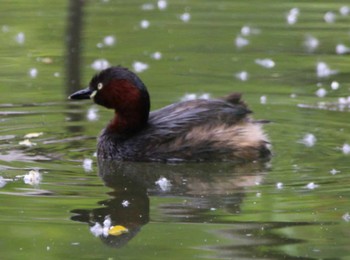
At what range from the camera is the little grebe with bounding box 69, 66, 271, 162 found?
30.5ft

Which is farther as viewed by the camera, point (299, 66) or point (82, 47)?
point (82, 47)

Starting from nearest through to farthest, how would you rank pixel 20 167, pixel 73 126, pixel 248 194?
pixel 248 194 < pixel 20 167 < pixel 73 126

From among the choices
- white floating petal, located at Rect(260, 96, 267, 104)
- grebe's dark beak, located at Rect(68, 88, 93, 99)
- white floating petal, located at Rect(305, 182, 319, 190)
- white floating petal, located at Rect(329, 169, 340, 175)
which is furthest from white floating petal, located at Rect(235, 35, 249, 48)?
white floating petal, located at Rect(305, 182, 319, 190)

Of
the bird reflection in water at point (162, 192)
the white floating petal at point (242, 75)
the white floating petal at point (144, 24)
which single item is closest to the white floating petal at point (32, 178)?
the bird reflection in water at point (162, 192)

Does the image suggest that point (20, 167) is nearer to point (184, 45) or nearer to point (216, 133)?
point (216, 133)

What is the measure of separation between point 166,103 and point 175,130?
184cm

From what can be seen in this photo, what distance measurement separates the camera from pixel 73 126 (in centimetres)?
1036

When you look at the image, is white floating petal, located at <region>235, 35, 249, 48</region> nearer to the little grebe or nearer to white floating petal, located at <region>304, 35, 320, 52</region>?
white floating petal, located at <region>304, 35, 320, 52</region>

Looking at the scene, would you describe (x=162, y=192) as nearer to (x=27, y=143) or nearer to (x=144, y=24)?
(x=27, y=143)

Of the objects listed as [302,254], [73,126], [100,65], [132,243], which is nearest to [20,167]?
[73,126]

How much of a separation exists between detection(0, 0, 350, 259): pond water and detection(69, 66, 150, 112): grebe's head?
0.41 metres

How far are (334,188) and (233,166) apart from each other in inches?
48.8

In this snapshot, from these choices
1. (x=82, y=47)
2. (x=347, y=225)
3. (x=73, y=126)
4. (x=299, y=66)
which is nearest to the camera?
(x=347, y=225)

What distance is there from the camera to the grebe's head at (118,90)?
9508 millimetres
